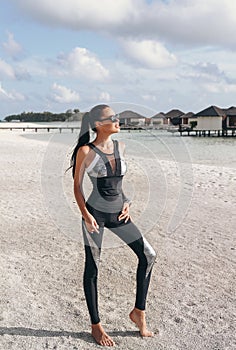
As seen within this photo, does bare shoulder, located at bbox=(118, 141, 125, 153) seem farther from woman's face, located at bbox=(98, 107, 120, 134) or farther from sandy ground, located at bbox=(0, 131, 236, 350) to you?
sandy ground, located at bbox=(0, 131, 236, 350)

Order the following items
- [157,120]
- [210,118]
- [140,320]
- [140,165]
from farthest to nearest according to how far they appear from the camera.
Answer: [210,118], [140,165], [157,120], [140,320]

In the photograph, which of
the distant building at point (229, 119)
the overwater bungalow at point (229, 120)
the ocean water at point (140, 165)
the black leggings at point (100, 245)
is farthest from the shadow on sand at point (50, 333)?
the distant building at point (229, 119)

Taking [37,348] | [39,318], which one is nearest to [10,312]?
[39,318]

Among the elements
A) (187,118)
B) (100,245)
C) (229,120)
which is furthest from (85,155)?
(187,118)

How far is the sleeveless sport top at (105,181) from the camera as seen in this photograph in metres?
3.37

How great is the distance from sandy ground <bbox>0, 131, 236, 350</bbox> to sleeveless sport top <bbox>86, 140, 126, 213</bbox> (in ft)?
1.62

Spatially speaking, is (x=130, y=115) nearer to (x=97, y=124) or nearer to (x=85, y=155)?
(x=97, y=124)

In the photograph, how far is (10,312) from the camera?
4.25m

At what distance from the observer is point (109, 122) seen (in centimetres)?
340

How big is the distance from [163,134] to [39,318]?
6.63ft

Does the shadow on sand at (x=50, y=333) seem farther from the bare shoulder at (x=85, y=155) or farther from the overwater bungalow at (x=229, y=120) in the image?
the overwater bungalow at (x=229, y=120)

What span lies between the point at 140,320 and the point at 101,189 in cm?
119

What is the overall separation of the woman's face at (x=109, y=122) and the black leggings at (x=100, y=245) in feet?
2.02

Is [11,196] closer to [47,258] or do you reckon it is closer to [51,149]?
[47,258]
